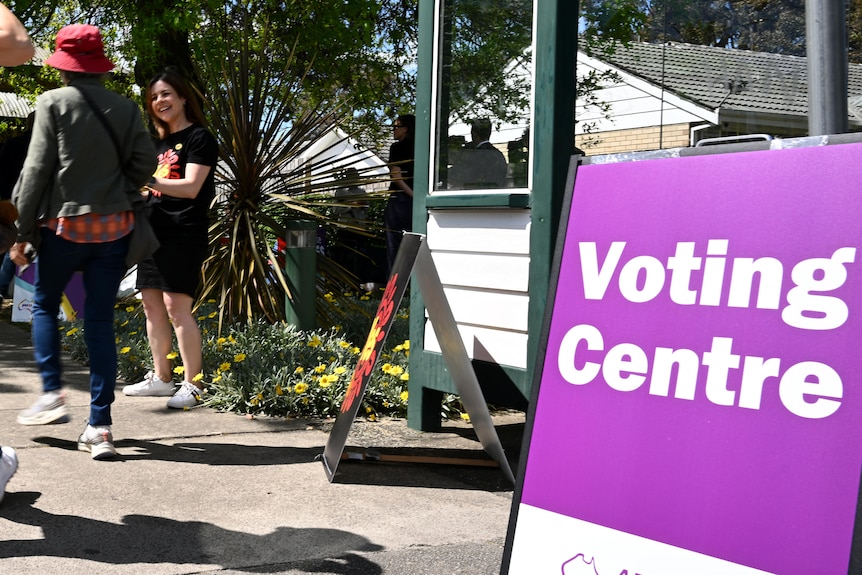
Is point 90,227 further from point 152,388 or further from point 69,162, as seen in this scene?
point 152,388

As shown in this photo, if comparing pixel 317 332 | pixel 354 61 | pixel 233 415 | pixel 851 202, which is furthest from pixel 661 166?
pixel 354 61

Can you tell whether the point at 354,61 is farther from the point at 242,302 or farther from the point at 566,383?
the point at 566,383

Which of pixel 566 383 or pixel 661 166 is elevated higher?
pixel 661 166

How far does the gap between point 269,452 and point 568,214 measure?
103 inches

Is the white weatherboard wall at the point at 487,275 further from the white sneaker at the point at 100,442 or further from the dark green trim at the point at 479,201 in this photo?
the white sneaker at the point at 100,442

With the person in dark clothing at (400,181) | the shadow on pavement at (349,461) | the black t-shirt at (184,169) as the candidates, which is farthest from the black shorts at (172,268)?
the person in dark clothing at (400,181)

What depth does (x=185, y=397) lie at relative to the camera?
237 inches

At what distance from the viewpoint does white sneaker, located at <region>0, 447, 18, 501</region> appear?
3910 millimetres

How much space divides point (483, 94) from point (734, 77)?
64.2 inches

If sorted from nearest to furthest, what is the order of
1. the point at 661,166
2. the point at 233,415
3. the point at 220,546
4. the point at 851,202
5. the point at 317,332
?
the point at 851,202, the point at 661,166, the point at 220,546, the point at 233,415, the point at 317,332

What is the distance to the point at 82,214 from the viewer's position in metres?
4.49

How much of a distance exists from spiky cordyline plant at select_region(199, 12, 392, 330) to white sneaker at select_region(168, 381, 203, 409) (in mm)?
1573

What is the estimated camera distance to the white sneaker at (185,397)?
6000 mm

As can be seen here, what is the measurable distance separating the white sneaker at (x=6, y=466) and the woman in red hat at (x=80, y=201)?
46 centimetres
